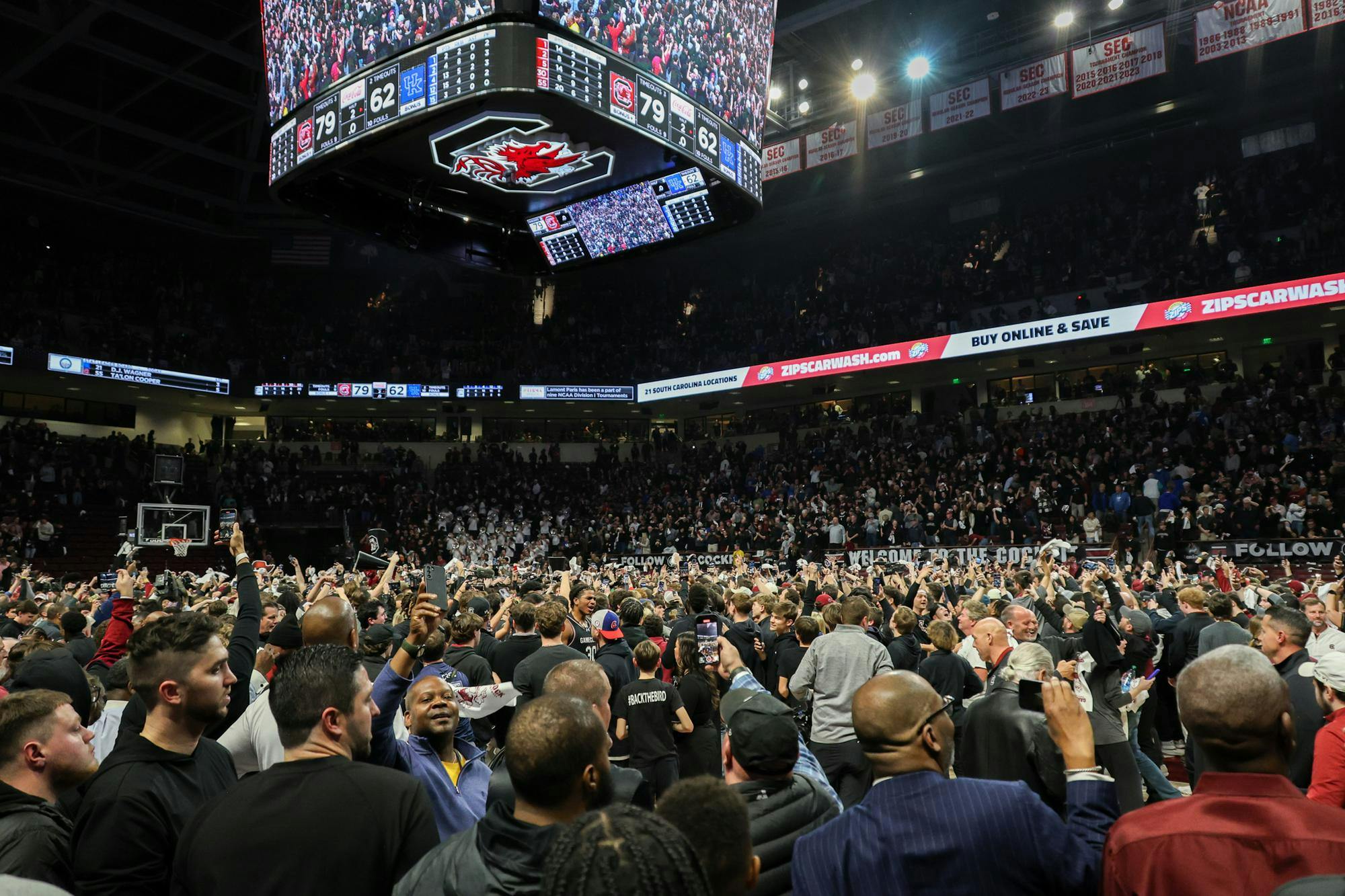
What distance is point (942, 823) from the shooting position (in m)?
2.30

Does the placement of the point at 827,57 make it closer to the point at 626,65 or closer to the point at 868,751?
the point at 626,65

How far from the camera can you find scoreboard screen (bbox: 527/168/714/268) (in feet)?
43.9

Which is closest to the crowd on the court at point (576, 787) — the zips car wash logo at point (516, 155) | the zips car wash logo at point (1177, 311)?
the zips car wash logo at point (516, 155)

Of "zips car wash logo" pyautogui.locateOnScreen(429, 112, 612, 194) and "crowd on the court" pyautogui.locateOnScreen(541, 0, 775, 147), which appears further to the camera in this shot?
"zips car wash logo" pyautogui.locateOnScreen(429, 112, 612, 194)

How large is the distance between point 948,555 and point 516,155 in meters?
14.0

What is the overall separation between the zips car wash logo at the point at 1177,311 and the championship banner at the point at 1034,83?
20.3 feet

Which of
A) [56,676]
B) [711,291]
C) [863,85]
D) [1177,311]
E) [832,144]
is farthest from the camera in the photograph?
[711,291]

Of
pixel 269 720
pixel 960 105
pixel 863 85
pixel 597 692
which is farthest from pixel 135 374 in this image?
pixel 597 692

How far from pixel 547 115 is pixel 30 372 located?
26495 mm

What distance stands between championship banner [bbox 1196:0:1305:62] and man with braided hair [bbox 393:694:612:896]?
2511cm

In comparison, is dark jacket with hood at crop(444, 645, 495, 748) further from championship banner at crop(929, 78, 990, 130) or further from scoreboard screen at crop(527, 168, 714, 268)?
championship banner at crop(929, 78, 990, 130)

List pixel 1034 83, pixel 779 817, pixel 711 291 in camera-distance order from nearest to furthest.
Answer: pixel 779 817, pixel 1034 83, pixel 711 291

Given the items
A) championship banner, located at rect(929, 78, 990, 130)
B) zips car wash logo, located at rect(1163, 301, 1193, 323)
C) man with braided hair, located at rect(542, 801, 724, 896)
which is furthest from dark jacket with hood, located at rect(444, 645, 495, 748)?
championship banner, located at rect(929, 78, 990, 130)

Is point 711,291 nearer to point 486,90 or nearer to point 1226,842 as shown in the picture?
point 486,90
